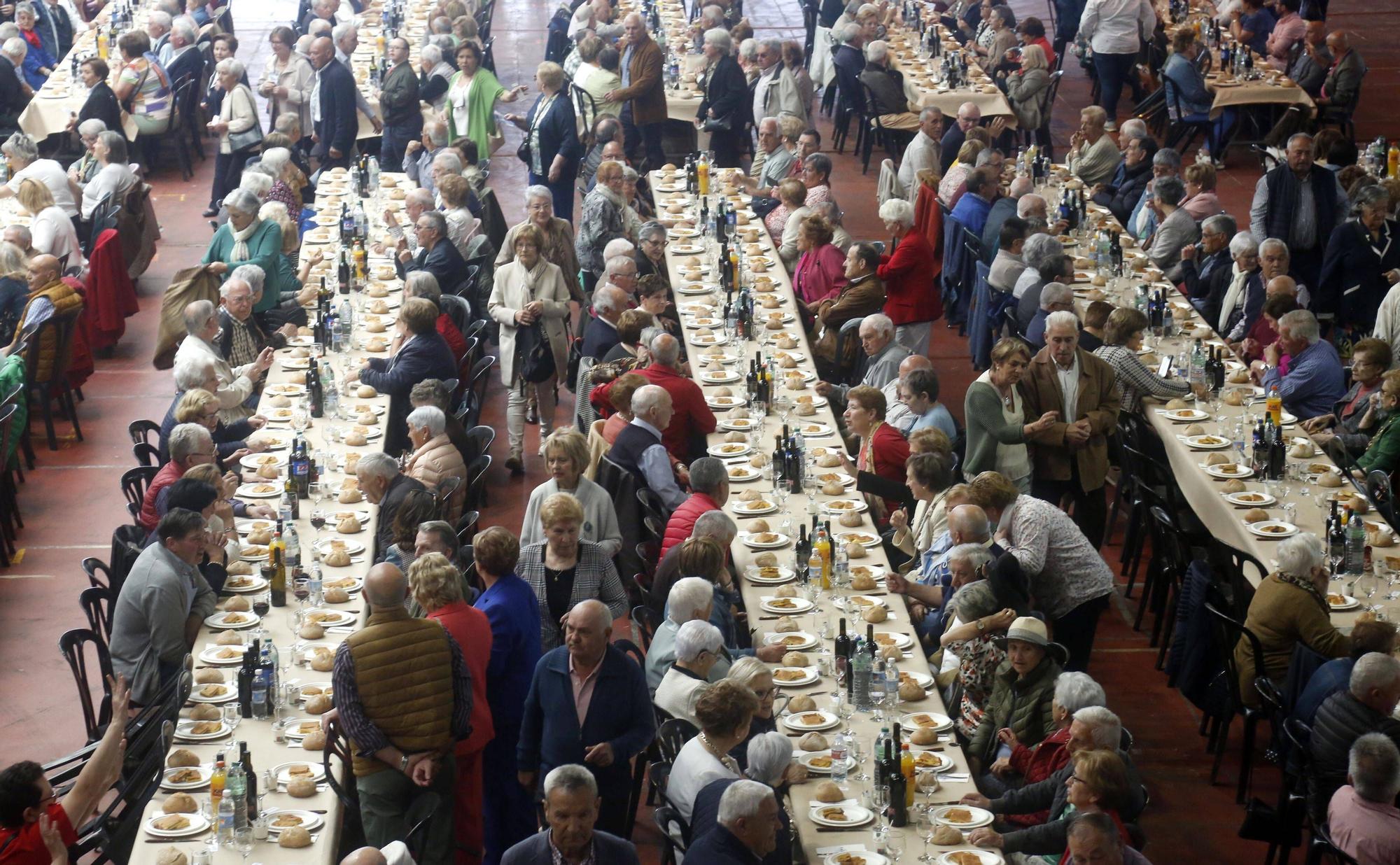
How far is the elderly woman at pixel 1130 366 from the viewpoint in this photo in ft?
31.3

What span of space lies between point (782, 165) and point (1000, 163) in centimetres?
176

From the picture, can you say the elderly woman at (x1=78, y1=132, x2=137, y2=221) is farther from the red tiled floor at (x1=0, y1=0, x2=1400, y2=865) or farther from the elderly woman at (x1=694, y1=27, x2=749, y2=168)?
the elderly woman at (x1=694, y1=27, x2=749, y2=168)

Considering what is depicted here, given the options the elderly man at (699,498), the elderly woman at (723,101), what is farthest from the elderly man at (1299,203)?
the elderly man at (699,498)

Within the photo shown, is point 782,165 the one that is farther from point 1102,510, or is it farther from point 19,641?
point 19,641

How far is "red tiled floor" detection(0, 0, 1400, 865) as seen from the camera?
7.53 m

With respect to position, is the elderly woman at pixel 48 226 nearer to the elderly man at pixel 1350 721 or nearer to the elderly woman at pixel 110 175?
the elderly woman at pixel 110 175

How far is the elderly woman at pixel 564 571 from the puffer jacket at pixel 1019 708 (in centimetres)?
157

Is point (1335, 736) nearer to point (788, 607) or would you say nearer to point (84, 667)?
point (788, 607)

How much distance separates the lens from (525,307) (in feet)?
34.2

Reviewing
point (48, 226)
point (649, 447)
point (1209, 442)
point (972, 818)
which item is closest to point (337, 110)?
point (48, 226)

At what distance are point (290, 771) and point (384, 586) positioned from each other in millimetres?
753

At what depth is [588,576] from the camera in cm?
718

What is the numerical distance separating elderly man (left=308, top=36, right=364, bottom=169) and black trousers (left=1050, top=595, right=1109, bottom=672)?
8694 mm

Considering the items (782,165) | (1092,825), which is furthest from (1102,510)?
(782,165)
